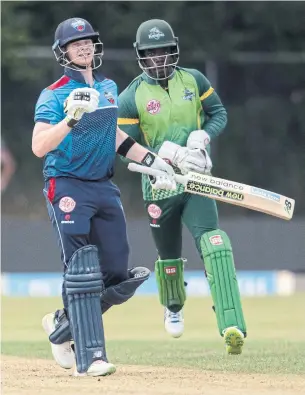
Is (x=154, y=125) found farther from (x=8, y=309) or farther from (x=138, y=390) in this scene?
(x=8, y=309)

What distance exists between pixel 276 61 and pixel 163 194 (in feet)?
29.8

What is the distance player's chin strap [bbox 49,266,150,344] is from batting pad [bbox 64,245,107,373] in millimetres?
349

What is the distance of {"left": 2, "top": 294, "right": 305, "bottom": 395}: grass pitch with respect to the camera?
243 inches

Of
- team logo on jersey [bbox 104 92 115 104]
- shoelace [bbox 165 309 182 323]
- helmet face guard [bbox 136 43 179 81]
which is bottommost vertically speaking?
shoelace [bbox 165 309 182 323]

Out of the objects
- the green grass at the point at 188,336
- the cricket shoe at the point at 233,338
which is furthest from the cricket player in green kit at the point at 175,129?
the green grass at the point at 188,336

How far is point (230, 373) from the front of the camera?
22.3 feet

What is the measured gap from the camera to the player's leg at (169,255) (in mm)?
8000

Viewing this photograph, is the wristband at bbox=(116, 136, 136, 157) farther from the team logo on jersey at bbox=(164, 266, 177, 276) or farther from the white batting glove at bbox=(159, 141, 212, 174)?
the team logo on jersey at bbox=(164, 266, 177, 276)

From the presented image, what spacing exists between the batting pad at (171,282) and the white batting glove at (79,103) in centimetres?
221

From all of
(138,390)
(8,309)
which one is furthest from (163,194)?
(8,309)

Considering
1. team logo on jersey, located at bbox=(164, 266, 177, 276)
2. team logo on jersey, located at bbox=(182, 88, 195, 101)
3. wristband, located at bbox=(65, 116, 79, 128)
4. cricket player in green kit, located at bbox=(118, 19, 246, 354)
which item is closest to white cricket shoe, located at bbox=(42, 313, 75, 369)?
cricket player in green kit, located at bbox=(118, 19, 246, 354)

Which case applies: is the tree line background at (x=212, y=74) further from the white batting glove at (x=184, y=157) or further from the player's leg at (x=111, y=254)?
the player's leg at (x=111, y=254)

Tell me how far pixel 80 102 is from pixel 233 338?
1.76 metres

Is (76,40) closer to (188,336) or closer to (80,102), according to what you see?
(80,102)
